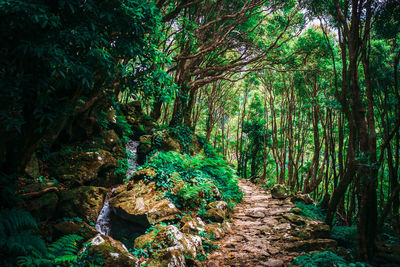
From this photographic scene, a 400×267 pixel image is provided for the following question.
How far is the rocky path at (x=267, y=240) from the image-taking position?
12.6 ft

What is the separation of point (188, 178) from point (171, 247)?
321cm

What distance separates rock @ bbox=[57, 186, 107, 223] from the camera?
4414 mm

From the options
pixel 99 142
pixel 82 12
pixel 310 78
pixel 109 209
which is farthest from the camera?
pixel 310 78

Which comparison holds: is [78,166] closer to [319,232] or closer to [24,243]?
[24,243]

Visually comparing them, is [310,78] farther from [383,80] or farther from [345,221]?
[345,221]

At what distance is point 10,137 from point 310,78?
43.1 ft

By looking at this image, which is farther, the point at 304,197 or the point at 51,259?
the point at 304,197

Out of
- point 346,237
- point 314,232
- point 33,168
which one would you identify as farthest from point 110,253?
point 346,237

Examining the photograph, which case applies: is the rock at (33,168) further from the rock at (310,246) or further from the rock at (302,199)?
the rock at (302,199)

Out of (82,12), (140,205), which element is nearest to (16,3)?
(82,12)

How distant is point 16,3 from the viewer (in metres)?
2.10

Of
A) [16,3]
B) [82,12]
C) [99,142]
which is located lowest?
[99,142]

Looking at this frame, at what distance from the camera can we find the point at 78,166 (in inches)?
222

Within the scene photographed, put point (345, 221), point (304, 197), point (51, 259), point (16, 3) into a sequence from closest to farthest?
point (16, 3)
point (51, 259)
point (345, 221)
point (304, 197)
